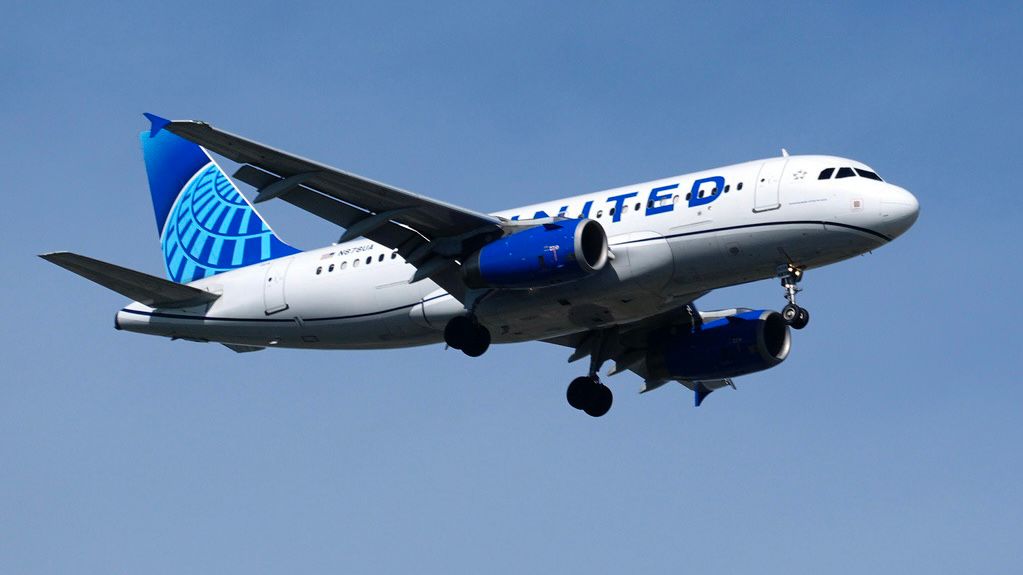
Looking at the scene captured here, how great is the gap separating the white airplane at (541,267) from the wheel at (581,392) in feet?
0.12

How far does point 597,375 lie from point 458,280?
5.89 meters

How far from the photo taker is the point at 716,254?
113 feet

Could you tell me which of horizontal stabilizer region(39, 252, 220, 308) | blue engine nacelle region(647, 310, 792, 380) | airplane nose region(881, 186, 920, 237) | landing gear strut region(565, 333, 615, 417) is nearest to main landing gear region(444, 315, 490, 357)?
landing gear strut region(565, 333, 615, 417)

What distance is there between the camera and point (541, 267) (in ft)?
114

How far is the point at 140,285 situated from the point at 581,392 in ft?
37.7

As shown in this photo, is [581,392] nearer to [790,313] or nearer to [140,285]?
[790,313]

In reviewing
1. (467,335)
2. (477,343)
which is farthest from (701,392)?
(467,335)

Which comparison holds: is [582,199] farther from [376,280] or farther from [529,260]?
[376,280]

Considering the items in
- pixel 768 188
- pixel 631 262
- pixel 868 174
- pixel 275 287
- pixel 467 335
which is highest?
pixel 868 174

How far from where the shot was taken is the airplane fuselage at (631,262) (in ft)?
Answer: 112

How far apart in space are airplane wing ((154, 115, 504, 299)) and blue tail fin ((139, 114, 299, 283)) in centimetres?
655

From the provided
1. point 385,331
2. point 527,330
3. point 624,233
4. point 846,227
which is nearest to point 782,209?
point 846,227

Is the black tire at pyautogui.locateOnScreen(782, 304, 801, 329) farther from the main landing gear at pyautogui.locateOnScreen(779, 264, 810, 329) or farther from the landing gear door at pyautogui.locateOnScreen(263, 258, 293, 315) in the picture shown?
the landing gear door at pyautogui.locateOnScreen(263, 258, 293, 315)

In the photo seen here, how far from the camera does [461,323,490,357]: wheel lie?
122 ft
